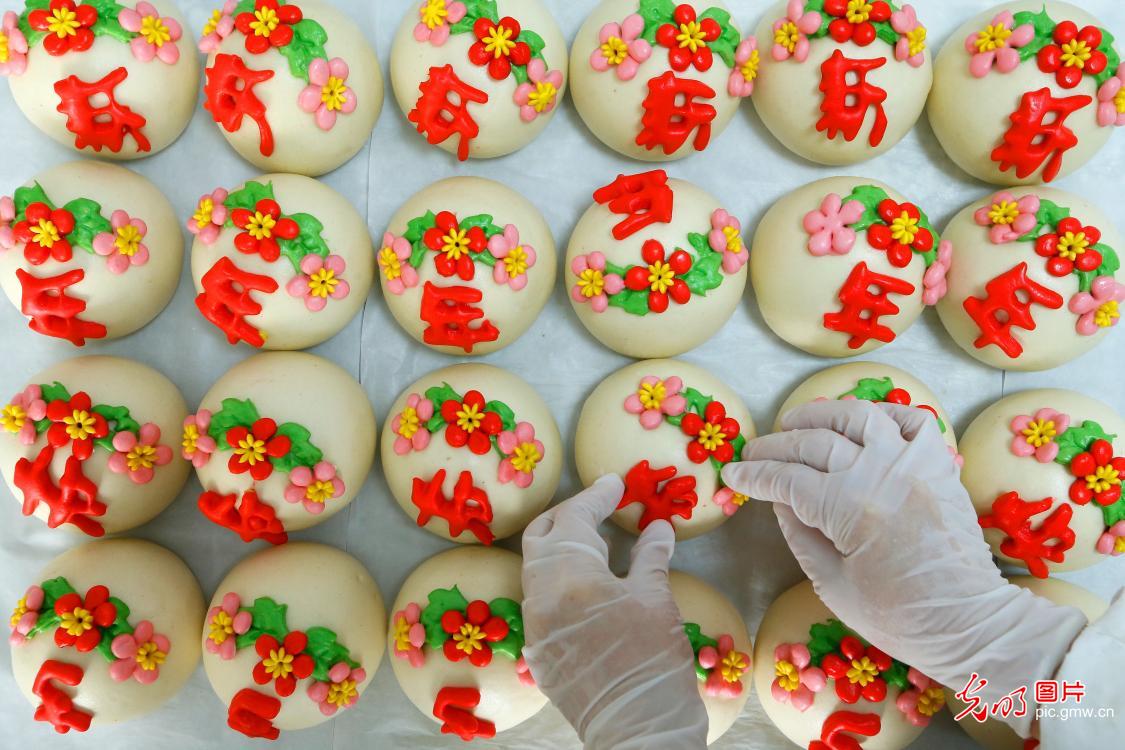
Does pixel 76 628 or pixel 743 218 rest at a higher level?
pixel 743 218

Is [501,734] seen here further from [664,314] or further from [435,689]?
[664,314]

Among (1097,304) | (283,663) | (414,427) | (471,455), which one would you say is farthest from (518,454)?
(1097,304)

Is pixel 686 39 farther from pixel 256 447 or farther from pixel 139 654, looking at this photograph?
pixel 139 654

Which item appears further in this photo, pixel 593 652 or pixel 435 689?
pixel 435 689

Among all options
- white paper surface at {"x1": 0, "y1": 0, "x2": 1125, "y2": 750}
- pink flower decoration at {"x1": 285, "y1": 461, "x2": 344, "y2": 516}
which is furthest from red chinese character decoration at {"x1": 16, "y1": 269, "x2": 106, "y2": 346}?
pink flower decoration at {"x1": 285, "y1": 461, "x2": 344, "y2": 516}

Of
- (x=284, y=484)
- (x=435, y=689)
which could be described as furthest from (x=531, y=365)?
(x=435, y=689)

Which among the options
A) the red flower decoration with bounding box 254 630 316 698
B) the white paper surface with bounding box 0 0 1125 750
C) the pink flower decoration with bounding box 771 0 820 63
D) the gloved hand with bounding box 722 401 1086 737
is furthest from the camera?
the white paper surface with bounding box 0 0 1125 750

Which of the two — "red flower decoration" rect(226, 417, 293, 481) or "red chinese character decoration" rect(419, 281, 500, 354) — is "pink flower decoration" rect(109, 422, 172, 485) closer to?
"red flower decoration" rect(226, 417, 293, 481)
